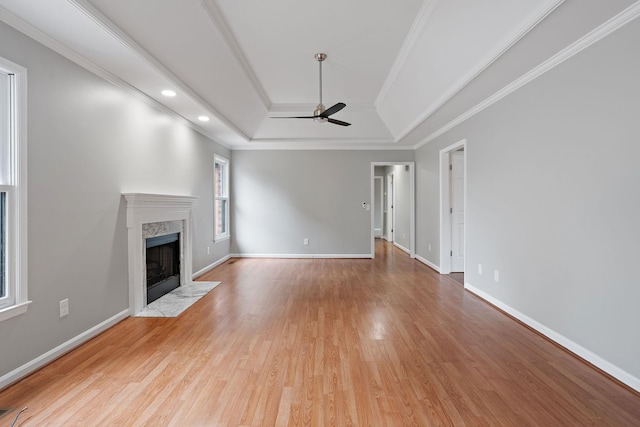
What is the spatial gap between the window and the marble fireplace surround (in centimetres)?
174

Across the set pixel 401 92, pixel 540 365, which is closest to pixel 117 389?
pixel 540 365

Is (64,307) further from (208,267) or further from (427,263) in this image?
(427,263)

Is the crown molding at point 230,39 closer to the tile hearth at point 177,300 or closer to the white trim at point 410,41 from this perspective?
the white trim at point 410,41

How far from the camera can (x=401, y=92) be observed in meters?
4.31

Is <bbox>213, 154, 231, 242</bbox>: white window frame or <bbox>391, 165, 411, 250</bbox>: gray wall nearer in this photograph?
<bbox>213, 154, 231, 242</bbox>: white window frame

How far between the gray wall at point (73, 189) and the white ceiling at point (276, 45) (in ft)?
0.76

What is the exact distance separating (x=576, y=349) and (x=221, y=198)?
5.78 metres

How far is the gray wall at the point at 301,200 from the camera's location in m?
6.65

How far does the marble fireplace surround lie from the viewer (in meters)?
3.21

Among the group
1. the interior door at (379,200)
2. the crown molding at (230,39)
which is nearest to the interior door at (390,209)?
the interior door at (379,200)

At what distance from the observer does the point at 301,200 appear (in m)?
6.67

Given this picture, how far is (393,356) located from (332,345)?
507 millimetres

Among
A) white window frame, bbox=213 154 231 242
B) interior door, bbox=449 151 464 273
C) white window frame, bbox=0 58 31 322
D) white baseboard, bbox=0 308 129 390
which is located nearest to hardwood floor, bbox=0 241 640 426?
white baseboard, bbox=0 308 129 390

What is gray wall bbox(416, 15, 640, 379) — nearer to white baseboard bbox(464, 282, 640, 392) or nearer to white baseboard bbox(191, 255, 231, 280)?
white baseboard bbox(464, 282, 640, 392)
